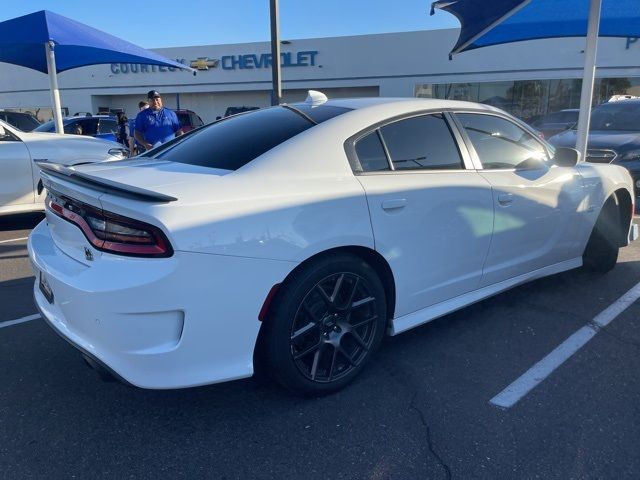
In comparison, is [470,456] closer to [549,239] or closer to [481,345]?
[481,345]

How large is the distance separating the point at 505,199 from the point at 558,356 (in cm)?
108

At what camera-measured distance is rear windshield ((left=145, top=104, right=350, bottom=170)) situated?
2.81 meters

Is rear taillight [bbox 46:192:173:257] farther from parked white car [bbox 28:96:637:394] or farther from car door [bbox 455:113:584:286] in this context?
car door [bbox 455:113:584:286]

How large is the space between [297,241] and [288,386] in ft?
2.60

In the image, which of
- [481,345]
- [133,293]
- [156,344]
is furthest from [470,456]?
[133,293]

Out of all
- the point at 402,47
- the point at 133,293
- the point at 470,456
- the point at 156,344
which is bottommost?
the point at 470,456

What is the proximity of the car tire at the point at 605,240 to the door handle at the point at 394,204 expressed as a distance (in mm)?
2520

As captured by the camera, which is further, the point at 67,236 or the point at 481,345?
the point at 481,345

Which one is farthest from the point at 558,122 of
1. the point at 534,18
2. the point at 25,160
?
the point at 25,160

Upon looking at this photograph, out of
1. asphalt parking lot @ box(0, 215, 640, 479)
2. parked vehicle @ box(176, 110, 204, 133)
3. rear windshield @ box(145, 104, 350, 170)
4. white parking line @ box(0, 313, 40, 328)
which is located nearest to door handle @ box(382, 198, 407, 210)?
rear windshield @ box(145, 104, 350, 170)

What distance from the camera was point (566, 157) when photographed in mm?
4000

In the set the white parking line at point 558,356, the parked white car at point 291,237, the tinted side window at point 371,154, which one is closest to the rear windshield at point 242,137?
the parked white car at point 291,237

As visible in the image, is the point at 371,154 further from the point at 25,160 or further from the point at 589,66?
the point at 25,160

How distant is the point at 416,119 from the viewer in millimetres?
3256
